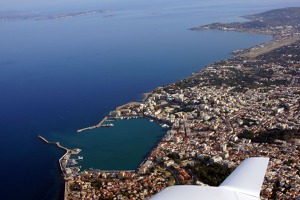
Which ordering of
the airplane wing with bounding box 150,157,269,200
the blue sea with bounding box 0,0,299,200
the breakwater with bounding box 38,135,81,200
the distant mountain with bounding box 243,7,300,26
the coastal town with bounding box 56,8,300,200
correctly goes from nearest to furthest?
the airplane wing with bounding box 150,157,269,200, the coastal town with bounding box 56,8,300,200, the breakwater with bounding box 38,135,81,200, the blue sea with bounding box 0,0,299,200, the distant mountain with bounding box 243,7,300,26

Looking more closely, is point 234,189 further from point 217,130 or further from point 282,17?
point 282,17

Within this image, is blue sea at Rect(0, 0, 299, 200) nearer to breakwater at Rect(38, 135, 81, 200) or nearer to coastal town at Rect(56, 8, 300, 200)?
breakwater at Rect(38, 135, 81, 200)

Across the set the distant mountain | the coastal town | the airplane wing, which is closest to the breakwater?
the coastal town

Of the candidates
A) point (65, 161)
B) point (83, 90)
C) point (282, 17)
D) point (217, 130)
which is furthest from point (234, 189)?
point (282, 17)

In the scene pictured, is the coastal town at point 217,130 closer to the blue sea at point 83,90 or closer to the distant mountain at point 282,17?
the blue sea at point 83,90

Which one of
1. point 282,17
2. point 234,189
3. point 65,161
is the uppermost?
point 282,17

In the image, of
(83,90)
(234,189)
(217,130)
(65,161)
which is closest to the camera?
(234,189)
